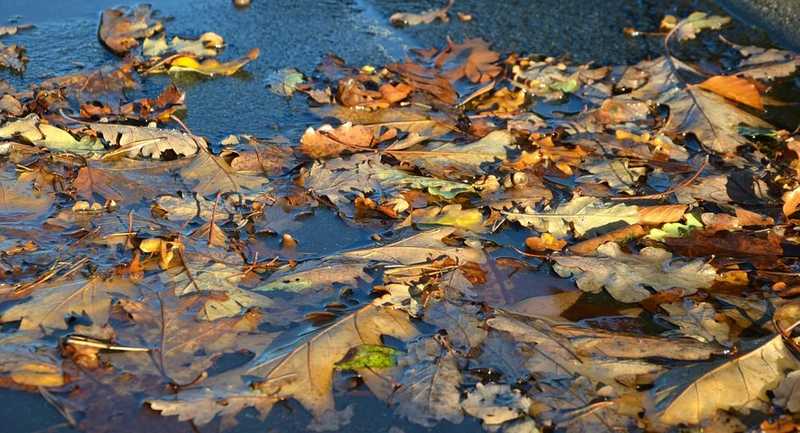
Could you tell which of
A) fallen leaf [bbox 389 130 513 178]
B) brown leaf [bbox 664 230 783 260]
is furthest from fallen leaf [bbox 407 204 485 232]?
brown leaf [bbox 664 230 783 260]

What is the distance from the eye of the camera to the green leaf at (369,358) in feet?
7.16

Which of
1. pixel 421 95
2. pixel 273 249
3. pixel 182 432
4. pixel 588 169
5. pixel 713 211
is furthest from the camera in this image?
pixel 421 95

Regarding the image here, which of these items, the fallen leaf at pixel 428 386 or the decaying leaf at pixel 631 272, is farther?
the decaying leaf at pixel 631 272

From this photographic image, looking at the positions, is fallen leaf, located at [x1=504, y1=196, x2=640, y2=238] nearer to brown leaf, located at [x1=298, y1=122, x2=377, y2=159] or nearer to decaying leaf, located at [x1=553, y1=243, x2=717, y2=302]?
decaying leaf, located at [x1=553, y1=243, x2=717, y2=302]

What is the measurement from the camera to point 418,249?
2592 millimetres

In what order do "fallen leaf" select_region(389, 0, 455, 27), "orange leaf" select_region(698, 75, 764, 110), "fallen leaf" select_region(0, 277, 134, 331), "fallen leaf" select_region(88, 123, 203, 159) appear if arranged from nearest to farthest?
"fallen leaf" select_region(0, 277, 134, 331)
"fallen leaf" select_region(88, 123, 203, 159)
"orange leaf" select_region(698, 75, 764, 110)
"fallen leaf" select_region(389, 0, 455, 27)

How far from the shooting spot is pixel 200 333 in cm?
226

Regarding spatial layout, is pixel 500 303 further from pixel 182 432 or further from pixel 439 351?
pixel 182 432

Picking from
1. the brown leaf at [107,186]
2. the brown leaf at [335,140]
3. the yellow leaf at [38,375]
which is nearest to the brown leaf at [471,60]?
the brown leaf at [335,140]

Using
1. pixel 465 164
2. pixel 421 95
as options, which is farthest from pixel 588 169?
pixel 421 95

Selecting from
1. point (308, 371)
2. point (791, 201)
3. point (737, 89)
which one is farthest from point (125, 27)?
point (791, 201)

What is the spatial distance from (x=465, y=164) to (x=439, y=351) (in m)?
1.09

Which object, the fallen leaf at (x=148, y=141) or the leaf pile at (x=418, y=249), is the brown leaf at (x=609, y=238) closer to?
the leaf pile at (x=418, y=249)

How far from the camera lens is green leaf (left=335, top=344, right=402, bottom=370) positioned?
7.16 ft
